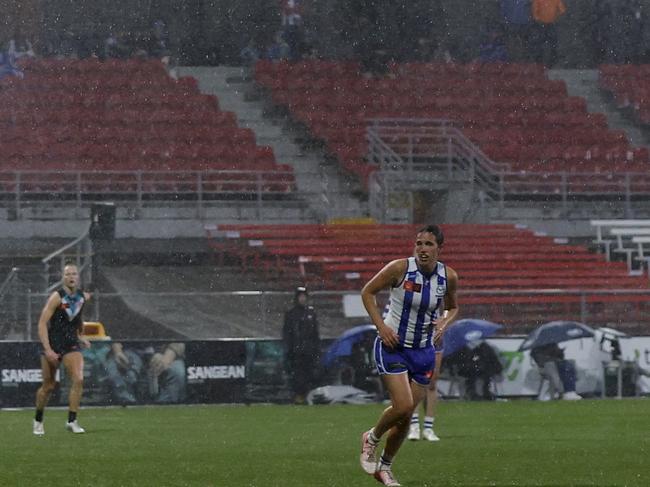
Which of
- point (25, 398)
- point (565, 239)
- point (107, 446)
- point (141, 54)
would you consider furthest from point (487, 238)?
point (107, 446)

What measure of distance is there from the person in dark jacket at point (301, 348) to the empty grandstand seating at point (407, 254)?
5625mm

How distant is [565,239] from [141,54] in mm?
11996

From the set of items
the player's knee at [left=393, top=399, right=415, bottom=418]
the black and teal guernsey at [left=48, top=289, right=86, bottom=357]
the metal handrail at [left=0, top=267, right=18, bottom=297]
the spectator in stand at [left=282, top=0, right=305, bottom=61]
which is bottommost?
the metal handrail at [left=0, top=267, right=18, bottom=297]

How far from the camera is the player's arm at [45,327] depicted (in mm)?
17641

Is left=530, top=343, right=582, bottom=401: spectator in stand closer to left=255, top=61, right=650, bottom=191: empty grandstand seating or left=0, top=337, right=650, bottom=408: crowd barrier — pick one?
left=0, top=337, right=650, bottom=408: crowd barrier

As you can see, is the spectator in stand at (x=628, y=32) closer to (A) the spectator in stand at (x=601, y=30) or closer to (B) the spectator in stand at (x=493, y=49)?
(A) the spectator in stand at (x=601, y=30)

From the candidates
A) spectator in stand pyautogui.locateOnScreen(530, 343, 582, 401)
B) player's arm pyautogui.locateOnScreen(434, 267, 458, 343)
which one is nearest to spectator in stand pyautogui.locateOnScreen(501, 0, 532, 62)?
spectator in stand pyautogui.locateOnScreen(530, 343, 582, 401)

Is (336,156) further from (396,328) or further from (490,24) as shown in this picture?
(396,328)

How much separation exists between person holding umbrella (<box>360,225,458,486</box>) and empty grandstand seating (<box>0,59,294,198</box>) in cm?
2107

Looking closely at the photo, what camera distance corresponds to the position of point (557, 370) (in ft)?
83.5

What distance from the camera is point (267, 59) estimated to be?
3934 cm

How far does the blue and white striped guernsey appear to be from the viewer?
1128cm

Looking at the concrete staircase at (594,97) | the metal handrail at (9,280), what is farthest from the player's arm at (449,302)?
the concrete staircase at (594,97)

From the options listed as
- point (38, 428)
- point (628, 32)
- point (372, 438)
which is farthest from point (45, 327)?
point (628, 32)
